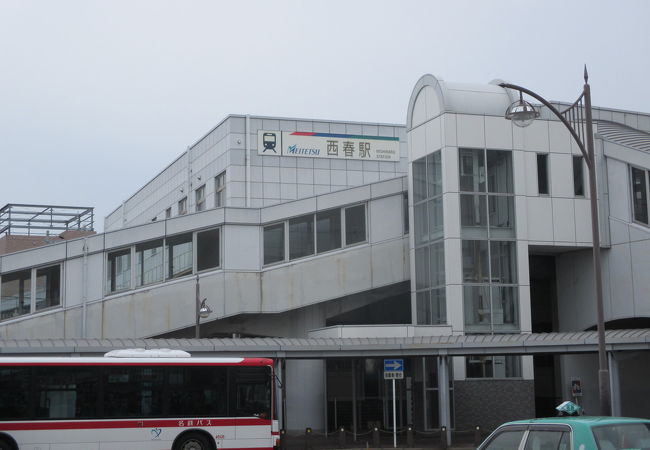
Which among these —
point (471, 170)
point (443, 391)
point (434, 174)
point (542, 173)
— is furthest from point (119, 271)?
point (542, 173)

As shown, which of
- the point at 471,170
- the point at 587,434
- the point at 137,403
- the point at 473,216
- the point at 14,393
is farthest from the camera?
the point at 471,170

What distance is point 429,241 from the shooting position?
39.4 metres

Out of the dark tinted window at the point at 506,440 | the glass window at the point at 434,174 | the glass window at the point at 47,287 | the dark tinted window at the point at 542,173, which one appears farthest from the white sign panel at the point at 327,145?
the dark tinted window at the point at 506,440

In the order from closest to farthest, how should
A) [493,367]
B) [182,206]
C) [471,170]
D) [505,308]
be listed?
[493,367]
[505,308]
[471,170]
[182,206]

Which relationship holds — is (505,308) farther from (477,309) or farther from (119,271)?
(119,271)

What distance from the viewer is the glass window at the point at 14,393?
21.2 metres

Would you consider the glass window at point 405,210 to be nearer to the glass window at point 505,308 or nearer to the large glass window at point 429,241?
the large glass window at point 429,241

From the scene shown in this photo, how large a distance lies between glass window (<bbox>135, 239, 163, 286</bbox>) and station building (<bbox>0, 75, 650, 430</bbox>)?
2.3 inches

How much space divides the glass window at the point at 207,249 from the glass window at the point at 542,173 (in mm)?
14000

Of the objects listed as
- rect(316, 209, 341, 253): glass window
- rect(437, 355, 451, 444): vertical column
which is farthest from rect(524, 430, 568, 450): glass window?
rect(316, 209, 341, 253): glass window

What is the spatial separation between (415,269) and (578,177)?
8210mm

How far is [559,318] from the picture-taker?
139 feet

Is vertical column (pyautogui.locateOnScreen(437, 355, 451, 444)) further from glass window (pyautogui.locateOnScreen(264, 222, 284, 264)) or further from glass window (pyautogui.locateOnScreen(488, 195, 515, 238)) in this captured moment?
glass window (pyautogui.locateOnScreen(264, 222, 284, 264))

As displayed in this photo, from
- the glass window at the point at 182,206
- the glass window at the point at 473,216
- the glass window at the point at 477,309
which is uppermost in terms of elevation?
the glass window at the point at 182,206
